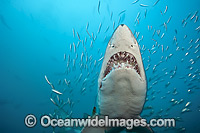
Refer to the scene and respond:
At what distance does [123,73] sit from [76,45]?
21.3 meters

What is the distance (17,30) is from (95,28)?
41.0ft

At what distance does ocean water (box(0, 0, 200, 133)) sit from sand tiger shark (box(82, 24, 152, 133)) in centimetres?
762

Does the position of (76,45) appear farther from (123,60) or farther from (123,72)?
(123,72)

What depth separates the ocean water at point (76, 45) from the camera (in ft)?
50.5

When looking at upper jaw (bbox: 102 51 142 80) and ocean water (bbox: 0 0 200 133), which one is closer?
upper jaw (bbox: 102 51 142 80)

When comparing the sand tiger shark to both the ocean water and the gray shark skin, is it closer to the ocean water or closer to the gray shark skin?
the gray shark skin

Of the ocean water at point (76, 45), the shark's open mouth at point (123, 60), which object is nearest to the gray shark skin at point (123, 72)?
the shark's open mouth at point (123, 60)

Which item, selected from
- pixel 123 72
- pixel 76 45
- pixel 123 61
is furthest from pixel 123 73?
pixel 76 45

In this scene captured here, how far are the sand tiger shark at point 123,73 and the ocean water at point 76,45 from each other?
7.62m

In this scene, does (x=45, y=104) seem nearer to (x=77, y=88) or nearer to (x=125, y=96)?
(x=77, y=88)

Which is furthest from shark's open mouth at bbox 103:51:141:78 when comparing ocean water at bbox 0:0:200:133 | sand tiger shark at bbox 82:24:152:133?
ocean water at bbox 0:0:200:133

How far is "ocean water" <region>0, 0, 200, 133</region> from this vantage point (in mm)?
15391

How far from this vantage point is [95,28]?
19453 mm

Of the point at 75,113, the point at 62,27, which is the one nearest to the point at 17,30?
the point at 62,27
